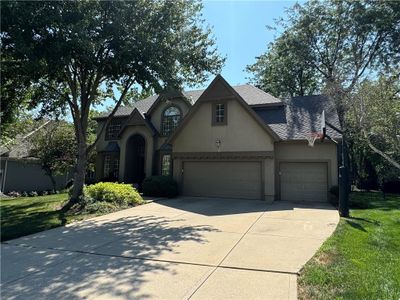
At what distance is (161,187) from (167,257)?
11.9m

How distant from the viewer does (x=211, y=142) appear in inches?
753

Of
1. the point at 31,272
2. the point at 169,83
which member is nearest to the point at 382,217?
the point at 169,83

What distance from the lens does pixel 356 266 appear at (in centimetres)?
619

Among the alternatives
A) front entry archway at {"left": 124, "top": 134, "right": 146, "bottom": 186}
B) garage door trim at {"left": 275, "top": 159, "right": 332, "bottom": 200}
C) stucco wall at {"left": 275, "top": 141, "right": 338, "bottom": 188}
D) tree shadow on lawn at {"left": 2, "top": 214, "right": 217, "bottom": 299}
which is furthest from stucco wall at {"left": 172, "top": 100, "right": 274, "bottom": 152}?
tree shadow on lawn at {"left": 2, "top": 214, "right": 217, "bottom": 299}

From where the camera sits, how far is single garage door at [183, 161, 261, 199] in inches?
707

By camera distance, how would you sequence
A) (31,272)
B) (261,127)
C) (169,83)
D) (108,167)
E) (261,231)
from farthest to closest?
1. (108,167)
2. (261,127)
3. (169,83)
4. (261,231)
5. (31,272)

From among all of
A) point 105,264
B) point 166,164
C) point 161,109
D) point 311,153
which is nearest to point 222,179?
point 311,153

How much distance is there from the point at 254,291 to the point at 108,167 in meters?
22.4

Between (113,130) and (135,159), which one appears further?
(113,130)

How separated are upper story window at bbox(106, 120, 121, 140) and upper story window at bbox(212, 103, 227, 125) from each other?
1047 centimetres

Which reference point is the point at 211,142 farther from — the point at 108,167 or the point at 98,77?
the point at 108,167

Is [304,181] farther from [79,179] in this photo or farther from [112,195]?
[79,179]

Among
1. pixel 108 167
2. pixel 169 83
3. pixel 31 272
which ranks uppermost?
pixel 169 83

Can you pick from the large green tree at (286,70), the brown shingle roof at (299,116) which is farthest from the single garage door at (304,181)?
the large green tree at (286,70)
